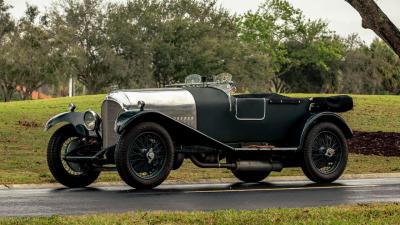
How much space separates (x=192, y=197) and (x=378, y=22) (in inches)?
179

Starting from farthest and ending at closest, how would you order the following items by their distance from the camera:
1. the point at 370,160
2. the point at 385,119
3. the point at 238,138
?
1. the point at 385,119
2. the point at 370,160
3. the point at 238,138

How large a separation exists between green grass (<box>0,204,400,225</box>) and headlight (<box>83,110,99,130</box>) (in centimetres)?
412

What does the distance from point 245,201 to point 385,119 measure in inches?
938

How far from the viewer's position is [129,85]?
63.9 m

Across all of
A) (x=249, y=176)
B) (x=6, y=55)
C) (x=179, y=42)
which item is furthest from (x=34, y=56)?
(x=249, y=176)

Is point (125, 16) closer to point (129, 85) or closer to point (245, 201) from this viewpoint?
point (129, 85)

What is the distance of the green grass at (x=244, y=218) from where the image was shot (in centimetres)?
785

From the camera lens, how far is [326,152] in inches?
532

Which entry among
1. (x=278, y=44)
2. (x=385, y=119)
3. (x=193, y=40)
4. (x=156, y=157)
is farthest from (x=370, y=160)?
(x=278, y=44)

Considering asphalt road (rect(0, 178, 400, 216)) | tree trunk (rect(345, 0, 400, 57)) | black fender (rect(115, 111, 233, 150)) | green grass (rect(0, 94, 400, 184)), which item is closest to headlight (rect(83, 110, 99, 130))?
black fender (rect(115, 111, 233, 150))

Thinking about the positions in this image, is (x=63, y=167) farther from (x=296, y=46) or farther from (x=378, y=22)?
(x=296, y=46)

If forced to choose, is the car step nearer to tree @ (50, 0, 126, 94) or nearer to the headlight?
the headlight

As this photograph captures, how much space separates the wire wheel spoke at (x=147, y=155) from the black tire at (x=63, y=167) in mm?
1405

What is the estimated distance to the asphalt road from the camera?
970 cm
